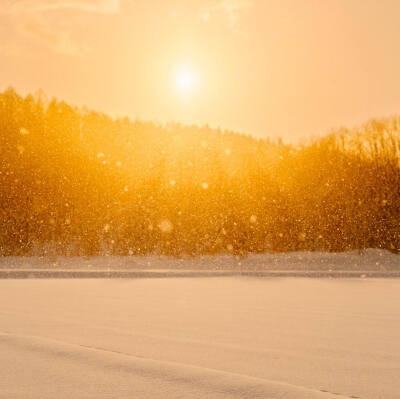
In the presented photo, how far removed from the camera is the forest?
22250 millimetres

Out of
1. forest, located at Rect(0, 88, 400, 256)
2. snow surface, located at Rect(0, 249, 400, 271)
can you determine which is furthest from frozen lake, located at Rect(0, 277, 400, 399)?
forest, located at Rect(0, 88, 400, 256)

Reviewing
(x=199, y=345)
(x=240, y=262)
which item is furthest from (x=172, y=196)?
(x=199, y=345)

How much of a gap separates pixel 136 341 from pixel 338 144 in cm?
1962

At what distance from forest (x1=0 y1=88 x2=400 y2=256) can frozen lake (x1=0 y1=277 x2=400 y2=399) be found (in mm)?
9998

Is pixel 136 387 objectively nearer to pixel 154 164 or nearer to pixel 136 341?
pixel 136 341

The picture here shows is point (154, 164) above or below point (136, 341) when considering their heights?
above

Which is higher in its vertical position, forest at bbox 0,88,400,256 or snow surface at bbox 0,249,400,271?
forest at bbox 0,88,400,256

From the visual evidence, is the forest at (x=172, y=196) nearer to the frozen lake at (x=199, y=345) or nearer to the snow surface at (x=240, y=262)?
the snow surface at (x=240, y=262)

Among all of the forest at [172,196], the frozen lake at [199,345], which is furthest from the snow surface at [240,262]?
the frozen lake at [199,345]

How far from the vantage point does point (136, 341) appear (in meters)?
6.58

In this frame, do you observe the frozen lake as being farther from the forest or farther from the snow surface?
the forest

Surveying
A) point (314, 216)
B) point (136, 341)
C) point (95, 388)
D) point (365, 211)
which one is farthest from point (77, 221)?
point (95, 388)

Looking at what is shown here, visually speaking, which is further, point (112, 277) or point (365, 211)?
point (365, 211)

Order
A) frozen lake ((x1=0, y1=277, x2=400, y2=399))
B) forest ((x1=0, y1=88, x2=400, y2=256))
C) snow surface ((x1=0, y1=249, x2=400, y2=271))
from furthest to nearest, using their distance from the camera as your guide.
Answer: forest ((x1=0, y1=88, x2=400, y2=256)) < snow surface ((x1=0, y1=249, x2=400, y2=271)) < frozen lake ((x1=0, y1=277, x2=400, y2=399))
